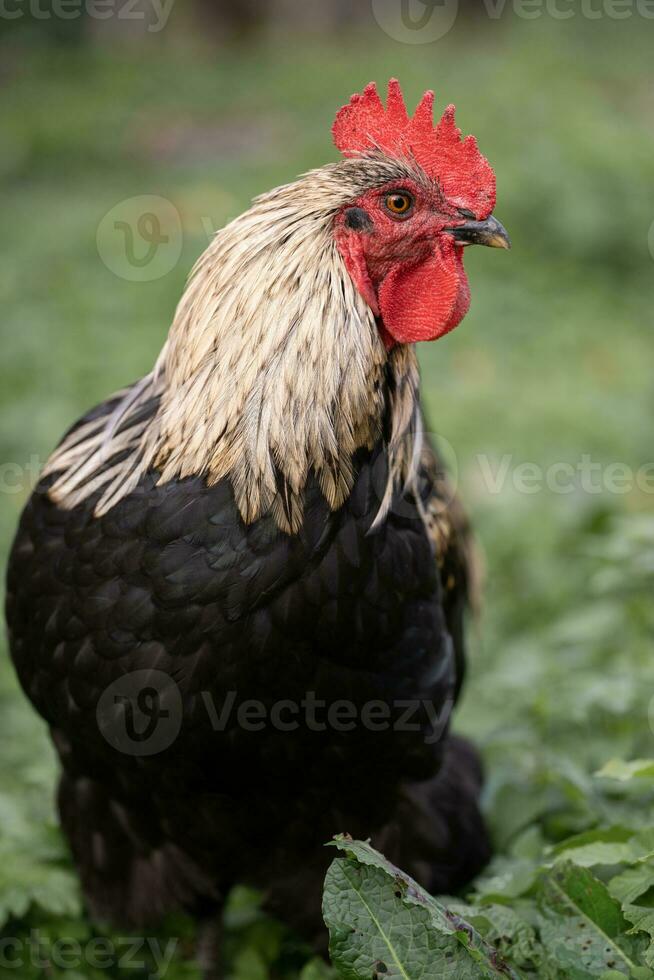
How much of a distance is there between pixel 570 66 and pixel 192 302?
43.3ft

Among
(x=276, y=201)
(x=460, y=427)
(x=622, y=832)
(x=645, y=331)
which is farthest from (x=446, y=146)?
(x=645, y=331)

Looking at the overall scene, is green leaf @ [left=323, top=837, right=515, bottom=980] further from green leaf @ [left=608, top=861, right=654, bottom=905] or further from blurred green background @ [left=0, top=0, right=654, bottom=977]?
blurred green background @ [left=0, top=0, right=654, bottom=977]

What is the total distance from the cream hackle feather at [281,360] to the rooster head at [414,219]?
0.04 meters

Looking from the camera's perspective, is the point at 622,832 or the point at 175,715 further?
the point at 622,832

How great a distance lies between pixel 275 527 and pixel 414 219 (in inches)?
34.5

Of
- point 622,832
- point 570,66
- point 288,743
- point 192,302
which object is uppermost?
point 570,66

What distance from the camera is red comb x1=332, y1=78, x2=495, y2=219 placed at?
9.08 feet

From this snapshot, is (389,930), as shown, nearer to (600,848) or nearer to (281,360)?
(600,848)

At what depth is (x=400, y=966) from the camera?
7.82 feet

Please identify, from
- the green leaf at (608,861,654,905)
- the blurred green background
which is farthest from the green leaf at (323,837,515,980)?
the blurred green background

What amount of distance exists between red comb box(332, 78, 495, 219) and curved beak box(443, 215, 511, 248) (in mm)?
29

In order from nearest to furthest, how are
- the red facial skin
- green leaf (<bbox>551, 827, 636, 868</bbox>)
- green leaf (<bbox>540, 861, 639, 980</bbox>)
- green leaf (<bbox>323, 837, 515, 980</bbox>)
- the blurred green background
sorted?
green leaf (<bbox>323, 837, 515, 980</bbox>), green leaf (<bbox>540, 861, 639, 980</bbox>), the red facial skin, green leaf (<bbox>551, 827, 636, 868</bbox>), the blurred green background

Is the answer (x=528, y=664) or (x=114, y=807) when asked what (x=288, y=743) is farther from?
(x=528, y=664)

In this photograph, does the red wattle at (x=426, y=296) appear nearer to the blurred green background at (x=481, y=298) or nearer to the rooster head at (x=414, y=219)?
the rooster head at (x=414, y=219)
